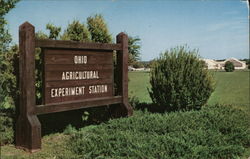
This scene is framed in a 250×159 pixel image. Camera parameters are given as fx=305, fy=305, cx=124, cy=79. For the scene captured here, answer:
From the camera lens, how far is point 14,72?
21.5ft

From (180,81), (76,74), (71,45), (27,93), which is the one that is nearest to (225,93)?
(180,81)

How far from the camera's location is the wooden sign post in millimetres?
5730

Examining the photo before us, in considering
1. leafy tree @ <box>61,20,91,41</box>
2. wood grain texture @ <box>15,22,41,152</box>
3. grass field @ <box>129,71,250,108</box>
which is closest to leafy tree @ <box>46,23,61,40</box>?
leafy tree @ <box>61,20,91,41</box>

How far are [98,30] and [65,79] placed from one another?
8.71 feet

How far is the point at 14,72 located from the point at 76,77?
1322mm

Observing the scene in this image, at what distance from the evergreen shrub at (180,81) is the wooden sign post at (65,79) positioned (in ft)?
4.91

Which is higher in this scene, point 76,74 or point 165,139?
point 76,74

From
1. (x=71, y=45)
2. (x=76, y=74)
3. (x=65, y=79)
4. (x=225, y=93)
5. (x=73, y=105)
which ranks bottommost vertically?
(x=225, y=93)

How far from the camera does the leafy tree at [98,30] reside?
8820mm

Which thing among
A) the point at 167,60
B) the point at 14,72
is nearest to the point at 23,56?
the point at 14,72

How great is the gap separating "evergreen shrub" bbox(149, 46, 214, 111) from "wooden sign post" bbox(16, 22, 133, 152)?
4.91ft

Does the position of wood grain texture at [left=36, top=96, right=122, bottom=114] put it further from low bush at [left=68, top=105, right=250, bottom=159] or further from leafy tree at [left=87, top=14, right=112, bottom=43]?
leafy tree at [left=87, top=14, right=112, bottom=43]

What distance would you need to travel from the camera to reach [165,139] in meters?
5.75

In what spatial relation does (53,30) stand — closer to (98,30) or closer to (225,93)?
(98,30)
